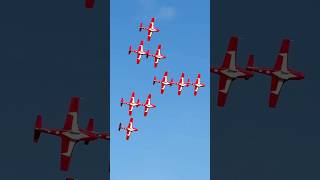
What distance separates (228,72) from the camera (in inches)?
2117

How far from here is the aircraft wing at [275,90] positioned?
2087 inches

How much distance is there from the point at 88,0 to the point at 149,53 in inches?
532

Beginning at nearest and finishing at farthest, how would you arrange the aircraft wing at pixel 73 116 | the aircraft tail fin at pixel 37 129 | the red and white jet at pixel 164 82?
1. the aircraft tail fin at pixel 37 129
2. the aircraft wing at pixel 73 116
3. the red and white jet at pixel 164 82

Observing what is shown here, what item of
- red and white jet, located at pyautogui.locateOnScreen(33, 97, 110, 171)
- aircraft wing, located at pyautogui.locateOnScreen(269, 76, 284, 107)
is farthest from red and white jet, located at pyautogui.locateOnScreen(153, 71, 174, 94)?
aircraft wing, located at pyautogui.locateOnScreen(269, 76, 284, 107)

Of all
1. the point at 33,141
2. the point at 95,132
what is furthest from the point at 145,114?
the point at 33,141

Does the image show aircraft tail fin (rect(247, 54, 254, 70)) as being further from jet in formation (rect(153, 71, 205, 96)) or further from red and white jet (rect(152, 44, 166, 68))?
red and white jet (rect(152, 44, 166, 68))

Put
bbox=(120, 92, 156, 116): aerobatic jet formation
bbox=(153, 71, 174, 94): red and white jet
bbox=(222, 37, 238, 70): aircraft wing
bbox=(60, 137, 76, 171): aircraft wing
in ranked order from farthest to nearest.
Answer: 1. bbox=(153, 71, 174, 94): red and white jet
2. bbox=(120, 92, 156, 116): aerobatic jet formation
3. bbox=(222, 37, 238, 70): aircraft wing
4. bbox=(60, 137, 76, 171): aircraft wing

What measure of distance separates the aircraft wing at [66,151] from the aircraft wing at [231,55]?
417 inches

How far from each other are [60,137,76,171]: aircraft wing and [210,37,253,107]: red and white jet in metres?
9.51

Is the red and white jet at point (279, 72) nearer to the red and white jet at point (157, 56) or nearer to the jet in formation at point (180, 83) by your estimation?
the jet in formation at point (180, 83)

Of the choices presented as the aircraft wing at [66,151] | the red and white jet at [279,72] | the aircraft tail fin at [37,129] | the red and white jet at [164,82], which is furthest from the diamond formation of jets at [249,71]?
the aircraft tail fin at [37,129]

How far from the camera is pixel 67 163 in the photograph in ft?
174

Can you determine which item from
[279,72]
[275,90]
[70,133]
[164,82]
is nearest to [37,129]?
[70,133]

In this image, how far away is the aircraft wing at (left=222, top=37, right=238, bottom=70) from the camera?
2101 inches
